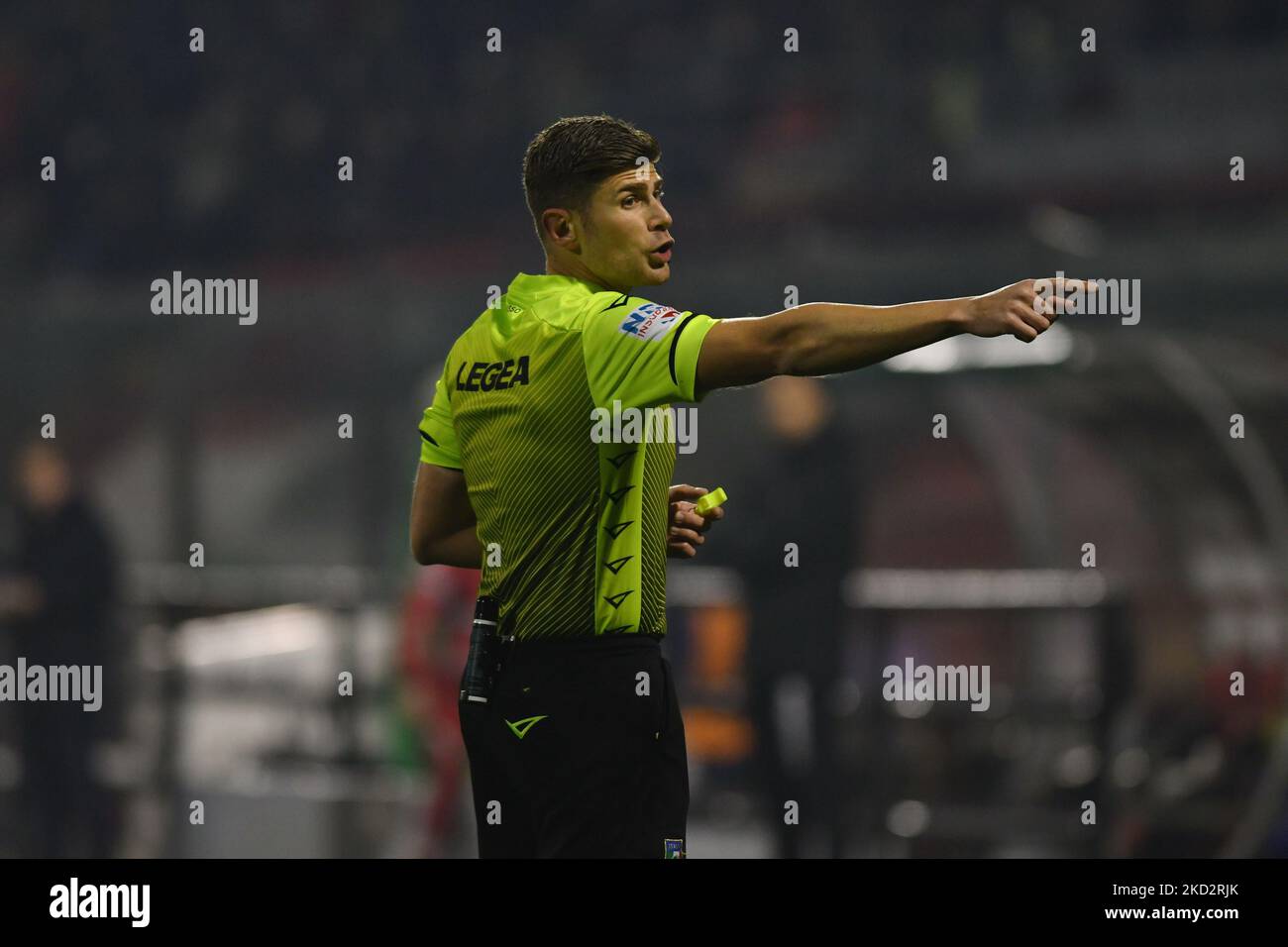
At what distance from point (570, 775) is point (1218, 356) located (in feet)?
19.8

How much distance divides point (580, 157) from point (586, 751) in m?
0.99

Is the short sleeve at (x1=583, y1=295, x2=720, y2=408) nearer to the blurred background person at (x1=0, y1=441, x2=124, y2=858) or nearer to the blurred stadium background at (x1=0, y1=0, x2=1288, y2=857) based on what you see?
the blurred stadium background at (x1=0, y1=0, x2=1288, y2=857)

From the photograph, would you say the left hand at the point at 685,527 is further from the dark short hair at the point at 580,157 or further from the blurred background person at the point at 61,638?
the blurred background person at the point at 61,638

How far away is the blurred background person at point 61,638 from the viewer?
26.4ft

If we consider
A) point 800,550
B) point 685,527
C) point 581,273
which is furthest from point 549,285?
point 800,550

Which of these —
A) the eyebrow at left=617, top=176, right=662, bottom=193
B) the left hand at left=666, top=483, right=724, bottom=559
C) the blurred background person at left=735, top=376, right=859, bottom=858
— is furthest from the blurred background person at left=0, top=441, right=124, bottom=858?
the eyebrow at left=617, top=176, right=662, bottom=193

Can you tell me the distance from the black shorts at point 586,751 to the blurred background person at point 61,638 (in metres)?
5.54

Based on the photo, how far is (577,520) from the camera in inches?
117

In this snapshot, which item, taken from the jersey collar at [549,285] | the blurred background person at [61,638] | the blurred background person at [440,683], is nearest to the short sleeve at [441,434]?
the jersey collar at [549,285]

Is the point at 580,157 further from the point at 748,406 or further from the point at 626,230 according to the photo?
the point at 748,406

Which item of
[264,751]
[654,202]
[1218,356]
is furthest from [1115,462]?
[654,202]

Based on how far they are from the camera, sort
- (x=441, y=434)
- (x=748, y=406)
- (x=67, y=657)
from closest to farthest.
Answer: (x=441, y=434) < (x=67, y=657) < (x=748, y=406)

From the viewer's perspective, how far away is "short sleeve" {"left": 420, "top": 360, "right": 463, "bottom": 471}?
10.6 ft

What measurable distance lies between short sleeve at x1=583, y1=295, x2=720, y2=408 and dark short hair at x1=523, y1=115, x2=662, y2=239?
24cm
